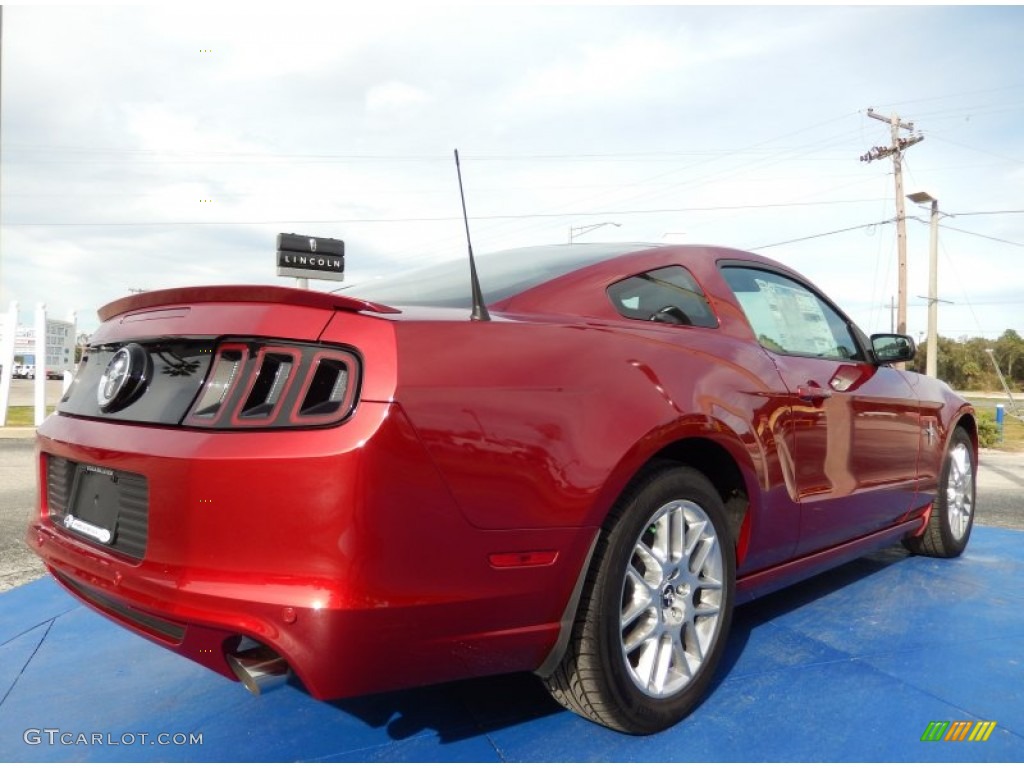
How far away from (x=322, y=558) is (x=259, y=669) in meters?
0.34

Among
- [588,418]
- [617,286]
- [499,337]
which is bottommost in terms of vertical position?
[588,418]

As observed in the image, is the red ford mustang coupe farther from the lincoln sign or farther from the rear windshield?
the lincoln sign

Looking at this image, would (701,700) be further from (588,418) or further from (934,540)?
(934,540)

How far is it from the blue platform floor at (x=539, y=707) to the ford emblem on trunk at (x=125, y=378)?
901mm

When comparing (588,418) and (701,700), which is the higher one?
(588,418)

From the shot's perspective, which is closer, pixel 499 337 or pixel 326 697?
pixel 326 697

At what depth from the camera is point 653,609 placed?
217 centimetres

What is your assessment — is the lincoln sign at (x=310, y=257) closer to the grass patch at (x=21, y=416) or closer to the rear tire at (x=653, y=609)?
the rear tire at (x=653, y=609)

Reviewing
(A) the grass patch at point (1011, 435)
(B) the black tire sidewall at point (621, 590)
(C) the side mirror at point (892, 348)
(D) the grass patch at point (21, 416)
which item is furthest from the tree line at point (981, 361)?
(B) the black tire sidewall at point (621, 590)

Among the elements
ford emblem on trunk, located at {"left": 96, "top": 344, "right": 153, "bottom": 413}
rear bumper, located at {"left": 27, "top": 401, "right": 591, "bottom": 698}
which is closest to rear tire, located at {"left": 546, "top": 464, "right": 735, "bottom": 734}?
rear bumper, located at {"left": 27, "top": 401, "right": 591, "bottom": 698}

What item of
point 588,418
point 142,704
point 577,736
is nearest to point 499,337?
point 588,418

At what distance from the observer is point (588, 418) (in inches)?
77.4

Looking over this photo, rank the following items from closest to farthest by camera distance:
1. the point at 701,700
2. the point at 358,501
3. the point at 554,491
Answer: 1. the point at 358,501
2. the point at 554,491
3. the point at 701,700

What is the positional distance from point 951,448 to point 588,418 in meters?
3.16
